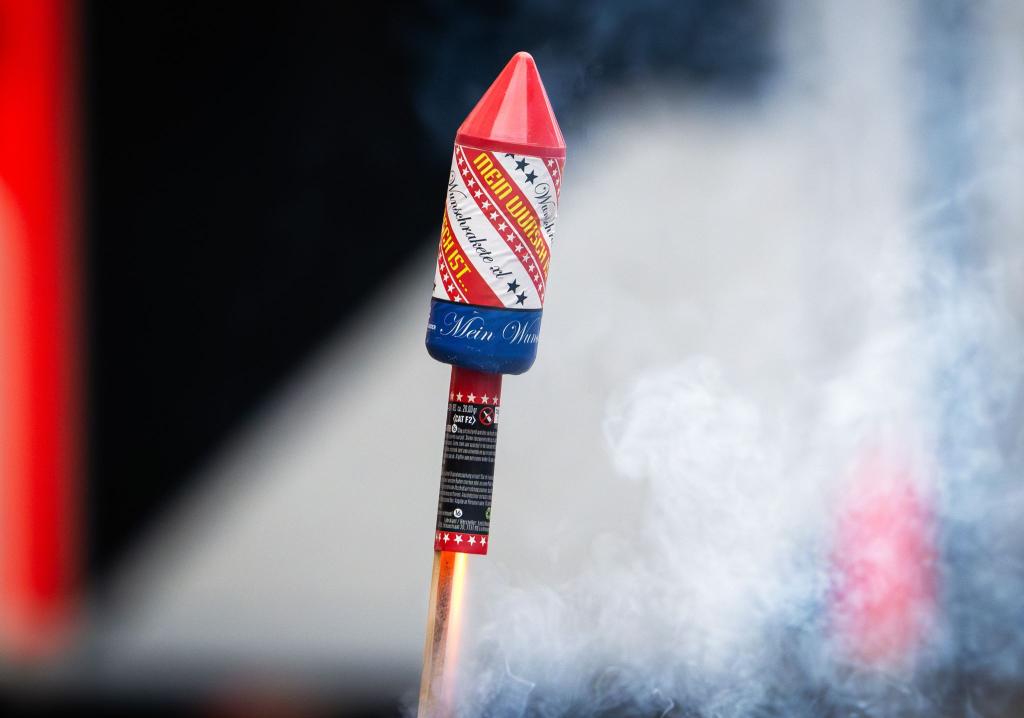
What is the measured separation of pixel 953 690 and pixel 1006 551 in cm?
53

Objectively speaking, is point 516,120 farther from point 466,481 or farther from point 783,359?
point 783,359

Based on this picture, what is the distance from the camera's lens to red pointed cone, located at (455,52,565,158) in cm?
334

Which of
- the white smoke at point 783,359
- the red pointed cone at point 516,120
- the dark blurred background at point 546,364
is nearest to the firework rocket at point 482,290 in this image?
the red pointed cone at point 516,120

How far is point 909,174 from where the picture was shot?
5.00 metres

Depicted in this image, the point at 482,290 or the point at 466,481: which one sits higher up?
the point at 482,290

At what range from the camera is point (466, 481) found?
347 cm

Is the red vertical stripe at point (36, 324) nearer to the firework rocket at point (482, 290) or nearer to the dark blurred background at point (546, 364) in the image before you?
the dark blurred background at point (546, 364)

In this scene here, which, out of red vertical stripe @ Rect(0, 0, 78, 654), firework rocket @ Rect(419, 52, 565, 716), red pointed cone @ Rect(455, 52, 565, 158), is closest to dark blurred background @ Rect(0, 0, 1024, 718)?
red vertical stripe @ Rect(0, 0, 78, 654)

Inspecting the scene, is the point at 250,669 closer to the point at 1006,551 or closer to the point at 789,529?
the point at 789,529

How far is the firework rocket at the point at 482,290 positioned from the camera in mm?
3352

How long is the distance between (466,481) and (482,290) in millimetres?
474

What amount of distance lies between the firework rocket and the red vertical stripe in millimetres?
1788

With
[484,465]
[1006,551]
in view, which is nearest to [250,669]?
[484,465]

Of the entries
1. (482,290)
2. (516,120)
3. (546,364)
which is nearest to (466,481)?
(482,290)
